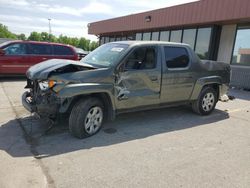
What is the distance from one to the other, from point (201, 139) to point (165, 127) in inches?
34.1

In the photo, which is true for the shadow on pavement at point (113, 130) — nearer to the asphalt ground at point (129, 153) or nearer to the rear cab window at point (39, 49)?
the asphalt ground at point (129, 153)

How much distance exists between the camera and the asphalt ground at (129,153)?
3.10 meters

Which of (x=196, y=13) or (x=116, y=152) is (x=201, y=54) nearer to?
(x=196, y=13)

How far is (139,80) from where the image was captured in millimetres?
4816

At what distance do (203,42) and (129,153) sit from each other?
11200mm

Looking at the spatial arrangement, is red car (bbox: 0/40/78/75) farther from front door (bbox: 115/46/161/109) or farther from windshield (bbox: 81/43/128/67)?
front door (bbox: 115/46/161/109)

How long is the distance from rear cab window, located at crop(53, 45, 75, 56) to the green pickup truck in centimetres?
645

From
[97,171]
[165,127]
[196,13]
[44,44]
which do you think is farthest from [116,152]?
[196,13]

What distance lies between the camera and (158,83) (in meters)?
5.15

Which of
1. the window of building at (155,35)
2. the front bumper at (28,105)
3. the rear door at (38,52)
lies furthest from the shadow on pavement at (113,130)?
the window of building at (155,35)

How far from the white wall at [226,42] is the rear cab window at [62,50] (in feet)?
26.1

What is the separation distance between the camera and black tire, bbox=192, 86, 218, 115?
243 inches

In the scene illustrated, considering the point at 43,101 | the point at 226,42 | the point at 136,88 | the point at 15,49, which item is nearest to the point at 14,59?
the point at 15,49

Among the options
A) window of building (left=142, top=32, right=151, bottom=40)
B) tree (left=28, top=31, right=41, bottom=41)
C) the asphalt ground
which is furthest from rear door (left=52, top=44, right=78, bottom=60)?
tree (left=28, top=31, right=41, bottom=41)
